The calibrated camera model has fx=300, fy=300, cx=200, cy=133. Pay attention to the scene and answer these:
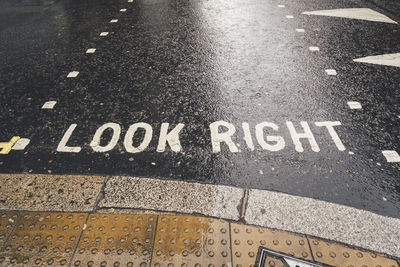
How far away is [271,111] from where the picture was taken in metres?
3.69

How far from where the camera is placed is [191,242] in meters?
2.34

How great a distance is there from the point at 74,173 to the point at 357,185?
273 cm

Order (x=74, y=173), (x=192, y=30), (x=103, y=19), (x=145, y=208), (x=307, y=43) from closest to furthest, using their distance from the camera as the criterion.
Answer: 1. (x=145, y=208)
2. (x=74, y=173)
3. (x=307, y=43)
4. (x=192, y=30)
5. (x=103, y=19)

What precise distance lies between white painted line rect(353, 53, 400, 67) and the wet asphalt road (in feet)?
0.53

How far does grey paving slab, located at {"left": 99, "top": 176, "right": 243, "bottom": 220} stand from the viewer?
2604mm

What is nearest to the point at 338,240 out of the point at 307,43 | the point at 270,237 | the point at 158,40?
the point at 270,237

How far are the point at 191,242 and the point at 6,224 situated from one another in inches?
61.1

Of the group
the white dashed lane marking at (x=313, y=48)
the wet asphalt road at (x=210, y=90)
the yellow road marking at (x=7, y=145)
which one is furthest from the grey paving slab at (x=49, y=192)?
the white dashed lane marking at (x=313, y=48)

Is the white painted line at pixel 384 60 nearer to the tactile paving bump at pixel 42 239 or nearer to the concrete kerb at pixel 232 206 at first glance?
the concrete kerb at pixel 232 206

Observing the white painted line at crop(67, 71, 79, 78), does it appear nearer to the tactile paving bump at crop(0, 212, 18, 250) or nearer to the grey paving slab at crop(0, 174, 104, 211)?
the grey paving slab at crop(0, 174, 104, 211)

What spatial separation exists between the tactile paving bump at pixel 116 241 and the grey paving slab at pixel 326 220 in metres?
0.86

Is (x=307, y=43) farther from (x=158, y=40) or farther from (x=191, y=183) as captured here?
(x=191, y=183)

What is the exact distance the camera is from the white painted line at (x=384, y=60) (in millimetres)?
4605

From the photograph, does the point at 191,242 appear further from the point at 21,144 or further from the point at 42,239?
the point at 21,144
